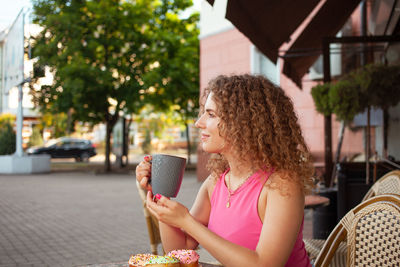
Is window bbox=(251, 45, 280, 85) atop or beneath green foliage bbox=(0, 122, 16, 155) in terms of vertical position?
atop

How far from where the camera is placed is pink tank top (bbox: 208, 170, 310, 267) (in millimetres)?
1742

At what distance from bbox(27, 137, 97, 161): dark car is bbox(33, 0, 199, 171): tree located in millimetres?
8919

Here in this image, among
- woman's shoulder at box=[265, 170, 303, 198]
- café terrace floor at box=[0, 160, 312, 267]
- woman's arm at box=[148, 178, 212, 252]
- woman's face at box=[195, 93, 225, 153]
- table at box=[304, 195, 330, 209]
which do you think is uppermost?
woman's face at box=[195, 93, 225, 153]

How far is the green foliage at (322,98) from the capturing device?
17.9 feet

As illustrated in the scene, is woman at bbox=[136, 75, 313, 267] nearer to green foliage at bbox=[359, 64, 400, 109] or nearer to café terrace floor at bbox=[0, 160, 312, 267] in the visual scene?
green foliage at bbox=[359, 64, 400, 109]

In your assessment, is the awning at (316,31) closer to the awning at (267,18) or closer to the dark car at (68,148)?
the awning at (267,18)

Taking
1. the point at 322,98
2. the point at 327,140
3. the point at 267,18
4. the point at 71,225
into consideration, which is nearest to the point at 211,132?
the point at 267,18

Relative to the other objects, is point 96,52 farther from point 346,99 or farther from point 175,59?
point 346,99

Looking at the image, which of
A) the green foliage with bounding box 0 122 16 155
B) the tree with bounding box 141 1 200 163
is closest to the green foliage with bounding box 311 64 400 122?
the tree with bounding box 141 1 200 163

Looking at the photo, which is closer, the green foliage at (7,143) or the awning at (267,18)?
the awning at (267,18)

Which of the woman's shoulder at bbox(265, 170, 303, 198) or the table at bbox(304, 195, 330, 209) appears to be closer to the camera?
the woman's shoulder at bbox(265, 170, 303, 198)

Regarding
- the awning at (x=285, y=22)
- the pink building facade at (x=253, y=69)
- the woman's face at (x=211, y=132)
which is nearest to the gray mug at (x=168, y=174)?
the woman's face at (x=211, y=132)

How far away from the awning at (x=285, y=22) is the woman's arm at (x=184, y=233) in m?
1.82

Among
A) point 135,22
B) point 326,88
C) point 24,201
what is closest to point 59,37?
point 135,22
